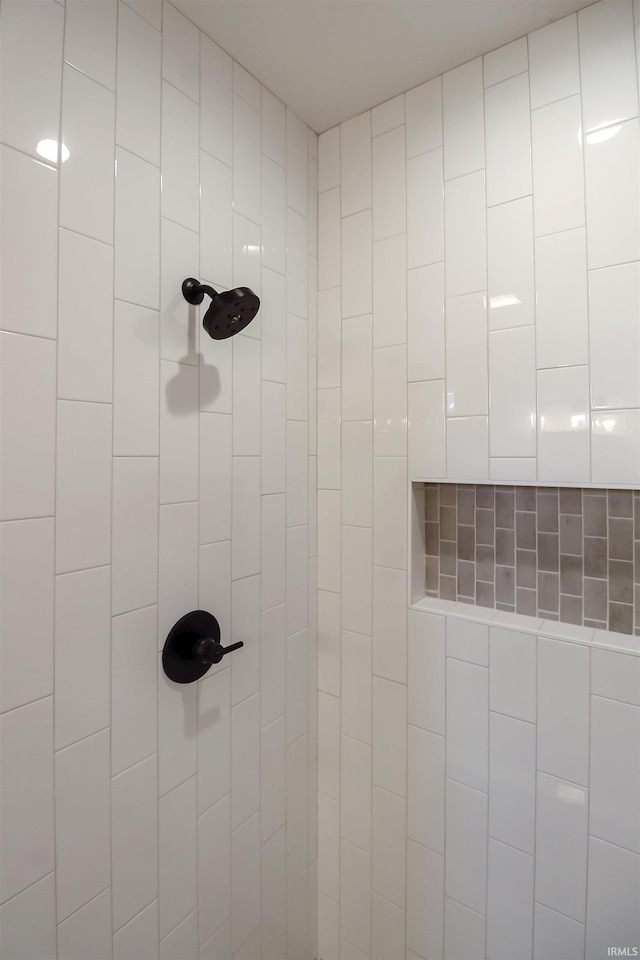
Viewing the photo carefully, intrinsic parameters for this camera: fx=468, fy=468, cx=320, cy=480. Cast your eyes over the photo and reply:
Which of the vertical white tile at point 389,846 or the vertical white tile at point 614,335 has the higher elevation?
the vertical white tile at point 614,335

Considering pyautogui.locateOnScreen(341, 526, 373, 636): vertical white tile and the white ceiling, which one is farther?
pyautogui.locateOnScreen(341, 526, 373, 636): vertical white tile

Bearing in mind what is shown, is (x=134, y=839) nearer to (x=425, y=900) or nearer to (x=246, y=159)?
(x=425, y=900)

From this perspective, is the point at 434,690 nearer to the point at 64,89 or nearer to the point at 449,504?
the point at 449,504

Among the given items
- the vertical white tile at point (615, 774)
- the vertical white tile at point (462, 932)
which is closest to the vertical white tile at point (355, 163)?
the vertical white tile at point (615, 774)

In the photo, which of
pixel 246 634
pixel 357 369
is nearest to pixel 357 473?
pixel 357 369

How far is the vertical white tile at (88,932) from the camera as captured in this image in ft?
2.60

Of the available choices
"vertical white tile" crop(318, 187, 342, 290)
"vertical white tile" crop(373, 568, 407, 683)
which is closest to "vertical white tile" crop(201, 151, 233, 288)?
"vertical white tile" crop(318, 187, 342, 290)

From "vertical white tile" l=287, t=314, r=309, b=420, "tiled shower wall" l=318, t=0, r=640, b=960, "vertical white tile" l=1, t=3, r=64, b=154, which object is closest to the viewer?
"vertical white tile" l=1, t=3, r=64, b=154

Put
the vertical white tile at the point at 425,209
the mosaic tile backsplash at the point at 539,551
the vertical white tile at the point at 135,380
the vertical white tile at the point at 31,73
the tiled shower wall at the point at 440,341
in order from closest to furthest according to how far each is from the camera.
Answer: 1. the vertical white tile at the point at 31,73
2. the vertical white tile at the point at 135,380
3. the tiled shower wall at the point at 440,341
4. the mosaic tile backsplash at the point at 539,551
5. the vertical white tile at the point at 425,209

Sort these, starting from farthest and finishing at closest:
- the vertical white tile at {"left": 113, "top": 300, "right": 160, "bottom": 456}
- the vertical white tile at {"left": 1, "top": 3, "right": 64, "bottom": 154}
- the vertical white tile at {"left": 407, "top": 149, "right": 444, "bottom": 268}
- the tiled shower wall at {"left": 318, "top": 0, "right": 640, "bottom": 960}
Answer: the vertical white tile at {"left": 407, "top": 149, "right": 444, "bottom": 268} → the tiled shower wall at {"left": 318, "top": 0, "right": 640, "bottom": 960} → the vertical white tile at {"left": 113, "top": 300, "right": 160, "bottom": 456} → the vertical white tile at {"left": 1, "top": 3, "right": 64, "bottom": 154}

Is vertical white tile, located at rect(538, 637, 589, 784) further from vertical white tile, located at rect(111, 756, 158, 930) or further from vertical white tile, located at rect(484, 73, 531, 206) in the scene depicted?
vertical white tile, located at rect(484, 73, 531, 206)

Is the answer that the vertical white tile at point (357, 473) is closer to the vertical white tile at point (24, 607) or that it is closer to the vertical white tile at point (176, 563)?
the vertical white tile at point (176, 563)

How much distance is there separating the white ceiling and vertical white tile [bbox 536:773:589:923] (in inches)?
66.2

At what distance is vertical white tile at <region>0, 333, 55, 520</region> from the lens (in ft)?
2.35
